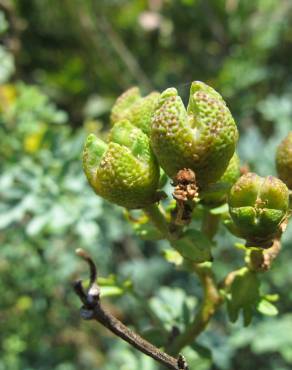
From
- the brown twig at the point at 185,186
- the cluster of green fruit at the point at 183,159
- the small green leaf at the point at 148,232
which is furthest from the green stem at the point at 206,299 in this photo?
the brown twig at the point at 185,186

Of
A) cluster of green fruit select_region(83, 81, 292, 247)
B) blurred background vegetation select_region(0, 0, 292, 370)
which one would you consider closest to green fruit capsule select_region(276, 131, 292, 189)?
cluster of green fruit select_region(83, 81, 292, 247)

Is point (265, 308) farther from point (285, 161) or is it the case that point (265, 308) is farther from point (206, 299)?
point (285, 161)

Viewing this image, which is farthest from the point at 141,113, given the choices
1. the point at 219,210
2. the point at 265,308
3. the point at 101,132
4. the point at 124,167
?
the point at 101,132

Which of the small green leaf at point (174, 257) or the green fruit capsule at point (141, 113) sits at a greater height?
the green fruit capsule at point (141, 113)

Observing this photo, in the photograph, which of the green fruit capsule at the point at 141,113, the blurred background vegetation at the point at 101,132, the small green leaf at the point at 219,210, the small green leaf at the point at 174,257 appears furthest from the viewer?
the blurred background vegetation at the point at 101,132

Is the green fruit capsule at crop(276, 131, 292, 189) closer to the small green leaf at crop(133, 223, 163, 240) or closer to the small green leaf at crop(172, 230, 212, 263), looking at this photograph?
the small green leaf at crop(172, 230, 212, 263)

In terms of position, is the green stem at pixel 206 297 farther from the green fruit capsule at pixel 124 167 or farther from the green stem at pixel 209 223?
the green fruit capsule at pixel 124 167
